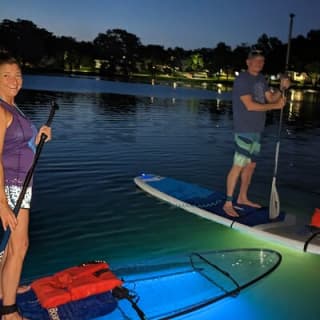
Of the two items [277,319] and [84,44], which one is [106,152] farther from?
[84,44]

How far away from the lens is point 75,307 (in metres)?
4.17

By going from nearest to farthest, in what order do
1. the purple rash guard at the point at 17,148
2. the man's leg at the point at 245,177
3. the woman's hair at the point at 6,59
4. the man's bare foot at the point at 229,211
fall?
1. the purple rash guard at the point at 17,148
2. the woman's hair at the point at 6,59
3. the man's bare foot at the point at 229,211
4. the man's leg at the point at 245,177

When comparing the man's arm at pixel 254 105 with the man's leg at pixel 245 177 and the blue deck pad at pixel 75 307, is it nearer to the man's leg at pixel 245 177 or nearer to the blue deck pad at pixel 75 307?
the man's leg at pixel 245 177

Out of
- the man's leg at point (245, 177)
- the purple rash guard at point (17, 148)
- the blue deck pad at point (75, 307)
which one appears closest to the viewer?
the purple rash guard at point (17, 148)

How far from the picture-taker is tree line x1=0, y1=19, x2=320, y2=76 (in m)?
114

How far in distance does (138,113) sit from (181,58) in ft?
558

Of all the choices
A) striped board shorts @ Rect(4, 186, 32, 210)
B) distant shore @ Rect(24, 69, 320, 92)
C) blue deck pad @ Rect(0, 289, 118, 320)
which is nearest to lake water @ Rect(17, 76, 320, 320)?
blue deck pad @ Rect(0, 289, 118, 320)

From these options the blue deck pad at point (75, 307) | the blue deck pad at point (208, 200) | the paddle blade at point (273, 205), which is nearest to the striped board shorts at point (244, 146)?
the paddle blade at point (273, 205)

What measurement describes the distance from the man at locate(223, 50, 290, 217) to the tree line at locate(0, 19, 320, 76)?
346 feet

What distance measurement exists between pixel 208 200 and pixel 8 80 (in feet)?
17.2

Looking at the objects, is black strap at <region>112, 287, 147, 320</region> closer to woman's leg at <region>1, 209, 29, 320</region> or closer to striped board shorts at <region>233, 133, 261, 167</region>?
woman's leg at <region>1, 209, 29, 320</region>

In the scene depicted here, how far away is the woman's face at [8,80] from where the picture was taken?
3697mm

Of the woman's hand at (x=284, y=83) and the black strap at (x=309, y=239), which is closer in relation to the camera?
the black strap at (x=309, y=239)

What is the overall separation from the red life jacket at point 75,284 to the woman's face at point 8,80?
1919 millimetres
